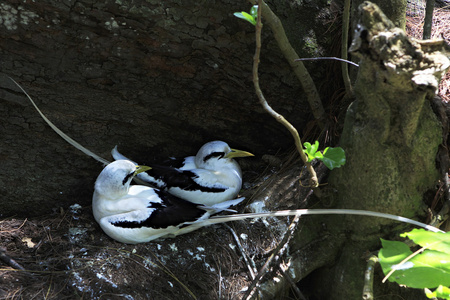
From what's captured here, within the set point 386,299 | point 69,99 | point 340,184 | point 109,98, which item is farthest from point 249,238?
point 69,99

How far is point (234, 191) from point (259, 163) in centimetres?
47

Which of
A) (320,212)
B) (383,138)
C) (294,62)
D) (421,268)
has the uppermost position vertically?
(294,62)

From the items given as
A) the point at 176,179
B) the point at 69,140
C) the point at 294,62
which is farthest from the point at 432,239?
the point at 69,140

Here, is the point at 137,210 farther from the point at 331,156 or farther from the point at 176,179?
the point at 331,156

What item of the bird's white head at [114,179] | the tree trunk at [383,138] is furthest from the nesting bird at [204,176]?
the tree trunk at [383,138]

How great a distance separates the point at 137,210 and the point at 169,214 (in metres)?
0.26

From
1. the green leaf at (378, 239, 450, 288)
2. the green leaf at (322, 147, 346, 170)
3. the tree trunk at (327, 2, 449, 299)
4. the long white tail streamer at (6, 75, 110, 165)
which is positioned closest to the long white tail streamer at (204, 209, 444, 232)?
the tree trunk at (327, 2, 449, 299)

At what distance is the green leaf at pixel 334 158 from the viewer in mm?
2316

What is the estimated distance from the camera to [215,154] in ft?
11.8

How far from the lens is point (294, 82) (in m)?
3.33

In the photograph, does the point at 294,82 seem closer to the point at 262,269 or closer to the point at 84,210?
the point at 262,269

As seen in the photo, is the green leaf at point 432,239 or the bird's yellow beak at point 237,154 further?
the bird's yellow beak at point 237,154

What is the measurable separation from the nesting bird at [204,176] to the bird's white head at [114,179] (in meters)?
0.25

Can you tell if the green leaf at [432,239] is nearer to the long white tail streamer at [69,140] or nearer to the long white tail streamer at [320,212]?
the long white tail streamer at [320,212]
